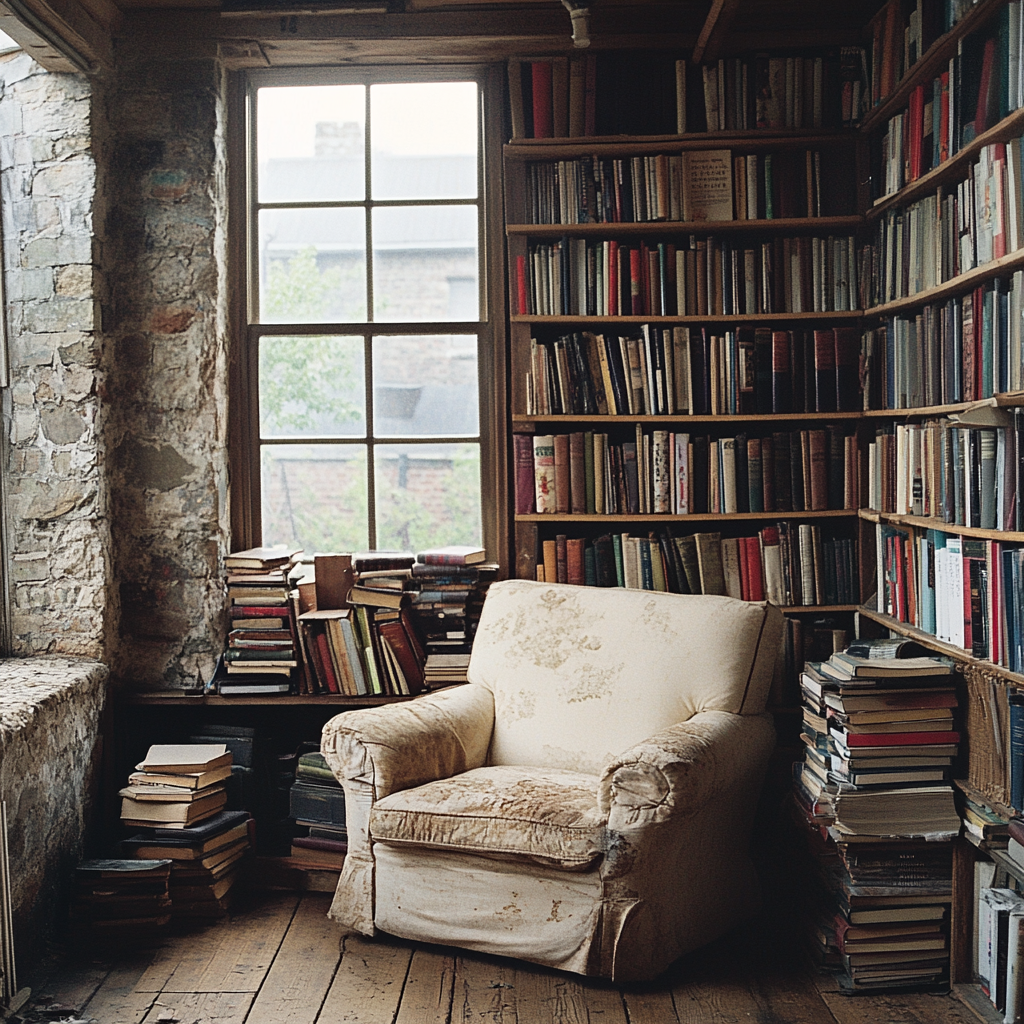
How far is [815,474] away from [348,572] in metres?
1.65

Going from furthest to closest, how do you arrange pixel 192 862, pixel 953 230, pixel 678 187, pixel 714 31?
pixel 678 187 < pixel 714 31 < pixel 192 862 < pixel 953 230

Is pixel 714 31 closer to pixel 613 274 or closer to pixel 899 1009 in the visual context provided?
pixel 613 274

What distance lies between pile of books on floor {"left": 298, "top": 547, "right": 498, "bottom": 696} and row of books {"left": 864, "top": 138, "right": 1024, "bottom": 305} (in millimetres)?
1629

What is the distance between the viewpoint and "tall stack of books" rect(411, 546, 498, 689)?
3396mm

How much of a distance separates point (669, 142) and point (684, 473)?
1102 millimetres

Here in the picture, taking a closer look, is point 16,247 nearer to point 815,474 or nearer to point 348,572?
point 348,572

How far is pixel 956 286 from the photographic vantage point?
8.45 ft

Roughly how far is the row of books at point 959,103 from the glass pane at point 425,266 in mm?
1455

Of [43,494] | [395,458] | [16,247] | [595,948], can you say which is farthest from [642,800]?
[16,247]

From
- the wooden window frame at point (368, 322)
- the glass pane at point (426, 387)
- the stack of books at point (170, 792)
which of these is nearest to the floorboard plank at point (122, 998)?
the stack of books at point (170, 792)

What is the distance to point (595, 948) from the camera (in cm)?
250

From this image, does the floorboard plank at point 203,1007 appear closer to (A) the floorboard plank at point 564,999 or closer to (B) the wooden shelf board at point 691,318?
(A) the floorboard plank at point 564,999

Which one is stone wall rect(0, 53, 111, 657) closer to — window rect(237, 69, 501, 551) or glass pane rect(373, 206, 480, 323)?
window rect(237, 69, 501, 551)

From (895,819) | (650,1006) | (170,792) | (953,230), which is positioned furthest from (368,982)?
(953,230)
